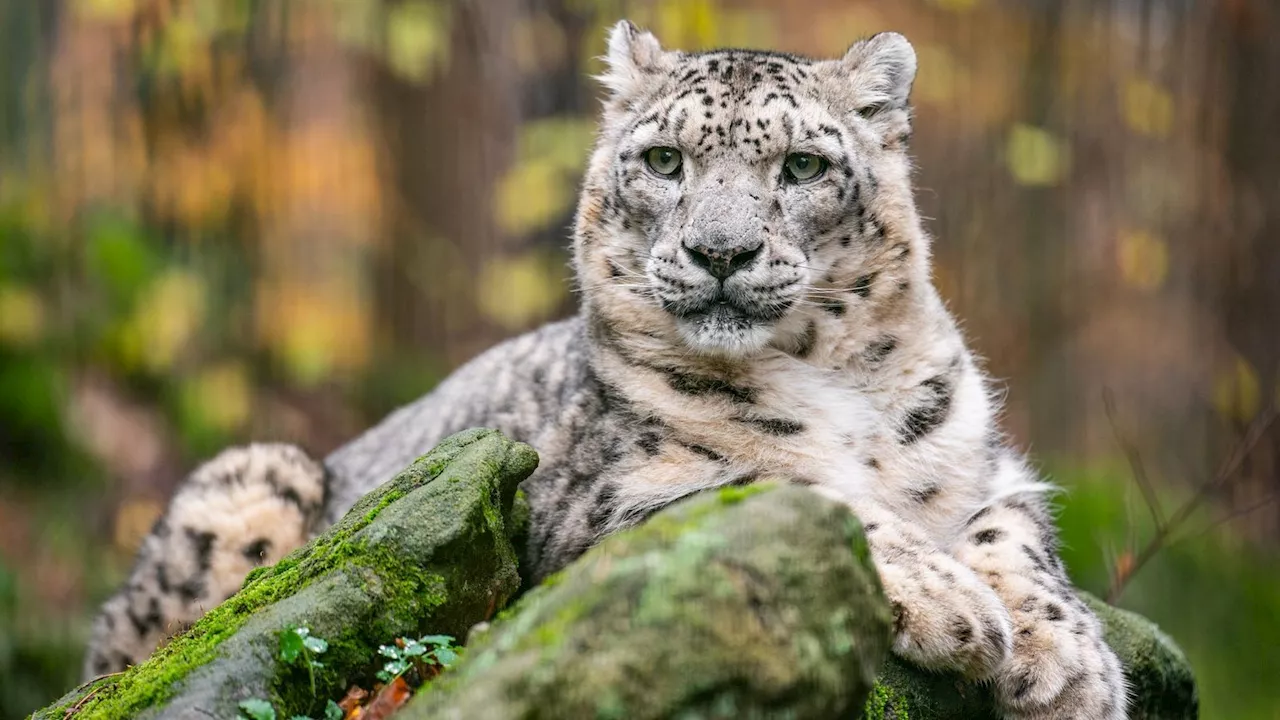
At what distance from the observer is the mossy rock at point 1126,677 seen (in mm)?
4359

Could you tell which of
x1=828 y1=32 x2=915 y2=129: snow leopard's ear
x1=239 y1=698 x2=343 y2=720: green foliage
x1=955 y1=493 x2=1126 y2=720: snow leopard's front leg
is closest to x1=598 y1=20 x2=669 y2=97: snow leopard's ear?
x1=828 y1=32 x2=915 y2=129: snow leopard's ear

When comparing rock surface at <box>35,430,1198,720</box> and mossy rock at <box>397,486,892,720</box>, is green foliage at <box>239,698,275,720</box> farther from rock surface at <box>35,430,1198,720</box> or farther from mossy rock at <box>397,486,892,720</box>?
mossy rock at <box>397,486,892,720</box>

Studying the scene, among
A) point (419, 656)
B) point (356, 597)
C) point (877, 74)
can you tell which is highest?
point (877, 74)

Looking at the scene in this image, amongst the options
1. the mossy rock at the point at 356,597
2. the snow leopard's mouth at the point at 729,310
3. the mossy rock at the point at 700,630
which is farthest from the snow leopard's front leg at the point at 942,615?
the mossy rock at the point at 356,597

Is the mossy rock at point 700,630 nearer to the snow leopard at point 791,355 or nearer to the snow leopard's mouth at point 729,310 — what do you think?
the snow leopard at point 791,355

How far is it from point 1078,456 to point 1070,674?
8.69 meters

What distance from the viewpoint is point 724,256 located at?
4.88 m

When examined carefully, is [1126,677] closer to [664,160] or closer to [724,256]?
[724,256]

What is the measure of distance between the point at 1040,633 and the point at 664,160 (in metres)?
2.46

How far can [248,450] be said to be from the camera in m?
6.91

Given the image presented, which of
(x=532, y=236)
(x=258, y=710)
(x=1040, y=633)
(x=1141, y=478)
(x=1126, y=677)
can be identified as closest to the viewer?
(x=258, y=710)

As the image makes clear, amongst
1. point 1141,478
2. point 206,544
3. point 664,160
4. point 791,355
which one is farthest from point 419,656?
point 1141,478

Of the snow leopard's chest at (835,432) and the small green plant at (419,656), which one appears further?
the snow leopard's chest at (835,432)

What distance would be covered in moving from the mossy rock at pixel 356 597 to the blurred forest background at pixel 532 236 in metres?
5.94
